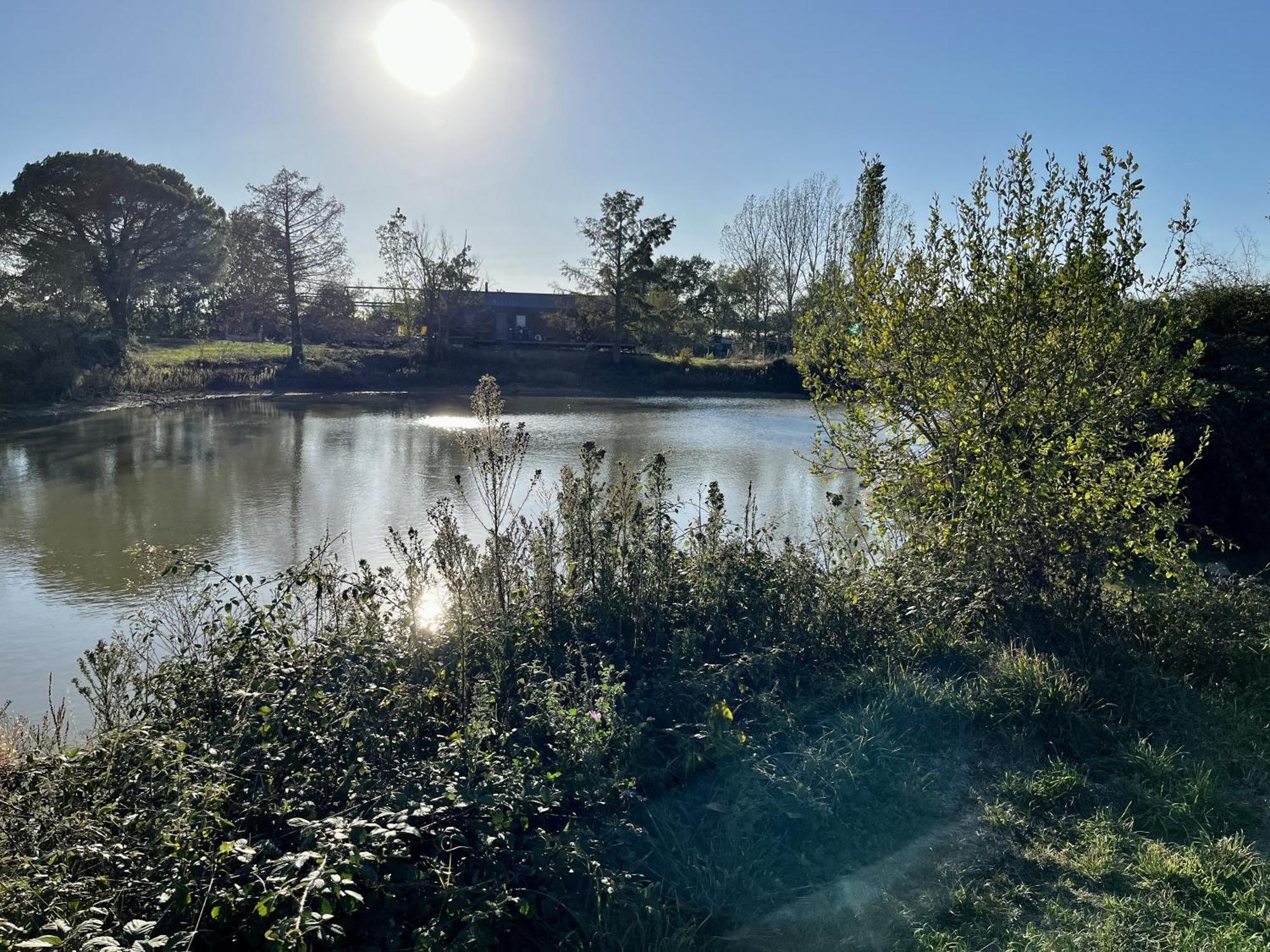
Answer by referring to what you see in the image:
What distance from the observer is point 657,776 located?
128 inches

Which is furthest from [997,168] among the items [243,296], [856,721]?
[243,296]

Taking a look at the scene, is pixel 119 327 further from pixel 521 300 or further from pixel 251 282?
pixel 521 300

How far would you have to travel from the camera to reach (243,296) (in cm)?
4509

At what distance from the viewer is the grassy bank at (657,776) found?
2467 millimetres

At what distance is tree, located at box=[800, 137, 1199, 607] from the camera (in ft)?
16.3

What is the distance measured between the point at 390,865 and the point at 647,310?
42.0 metres

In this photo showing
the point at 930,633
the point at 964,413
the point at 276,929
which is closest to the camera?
the point at 276,929

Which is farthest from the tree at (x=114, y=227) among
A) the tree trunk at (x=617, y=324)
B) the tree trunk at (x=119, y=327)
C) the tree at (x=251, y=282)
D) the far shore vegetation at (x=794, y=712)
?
the far shore vegetation at (x=794, y=712)

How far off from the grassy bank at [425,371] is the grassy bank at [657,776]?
30.1 m

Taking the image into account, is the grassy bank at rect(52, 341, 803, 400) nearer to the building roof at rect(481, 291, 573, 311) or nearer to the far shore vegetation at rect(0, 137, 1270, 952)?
the building roof at rect(481, 291, 573, 311)

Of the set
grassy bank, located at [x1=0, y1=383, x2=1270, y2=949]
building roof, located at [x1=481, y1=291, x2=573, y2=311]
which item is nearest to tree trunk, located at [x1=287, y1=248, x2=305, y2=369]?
building roof, located at [x1=481, y1=291, x2=573, y2=311]

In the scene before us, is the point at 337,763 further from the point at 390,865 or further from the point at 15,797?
the point at 15,797

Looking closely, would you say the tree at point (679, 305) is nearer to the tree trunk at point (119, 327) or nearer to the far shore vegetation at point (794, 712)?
the tree trunk at point (119, 327)

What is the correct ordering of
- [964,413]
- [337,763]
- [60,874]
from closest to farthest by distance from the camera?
[60,874]
[337,763]
[964,413]
